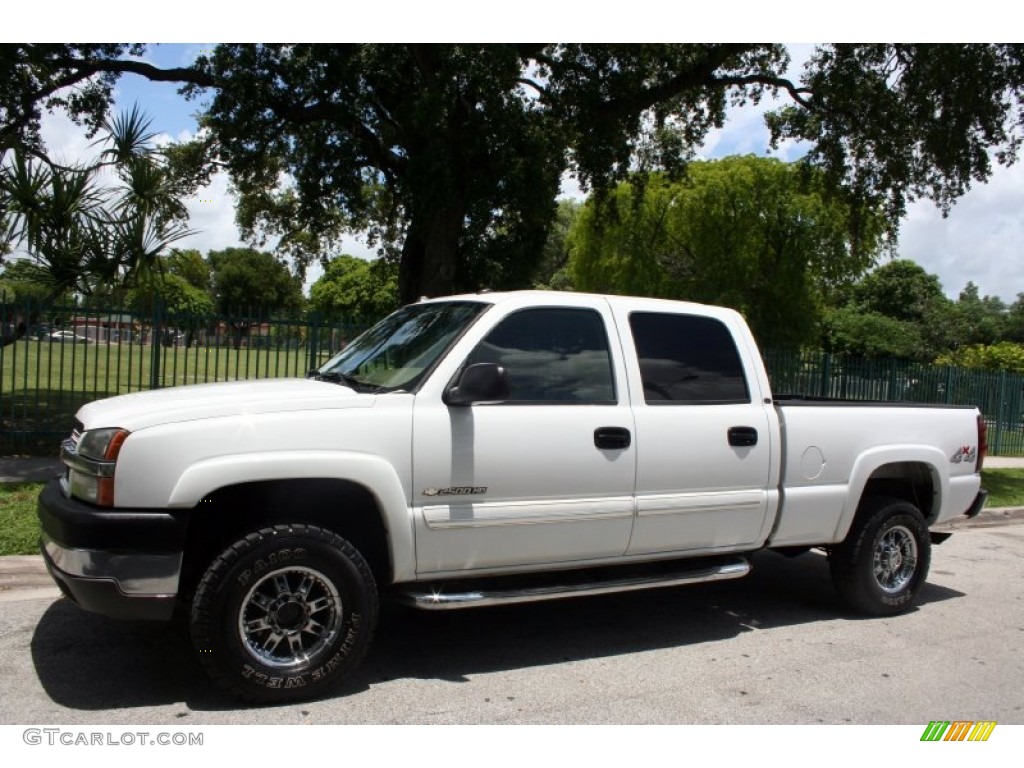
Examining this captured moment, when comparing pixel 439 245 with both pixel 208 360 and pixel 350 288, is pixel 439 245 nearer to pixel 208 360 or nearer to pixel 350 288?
pixel 208 360

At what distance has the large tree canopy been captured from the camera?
1305 centimetres

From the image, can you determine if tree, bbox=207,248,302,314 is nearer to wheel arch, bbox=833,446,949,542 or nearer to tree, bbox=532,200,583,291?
tree, bbox=532,200,583,291

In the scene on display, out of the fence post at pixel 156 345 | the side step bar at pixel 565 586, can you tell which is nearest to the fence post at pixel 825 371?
the fence post at pixel 156 345

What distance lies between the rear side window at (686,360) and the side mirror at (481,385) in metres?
1.11

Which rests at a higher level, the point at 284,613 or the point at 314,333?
the point at 314,333

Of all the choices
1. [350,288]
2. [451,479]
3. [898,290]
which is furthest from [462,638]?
[350,288]

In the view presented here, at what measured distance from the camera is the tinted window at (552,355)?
4727 mm

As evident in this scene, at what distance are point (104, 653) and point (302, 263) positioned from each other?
18884mm

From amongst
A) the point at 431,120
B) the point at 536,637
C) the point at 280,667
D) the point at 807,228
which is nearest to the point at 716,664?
the point at 536,637

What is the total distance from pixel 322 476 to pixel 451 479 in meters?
0.66

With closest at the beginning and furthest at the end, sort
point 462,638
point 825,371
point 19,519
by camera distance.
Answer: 1. point 462,638
2. point 19,519
3. point 825,371

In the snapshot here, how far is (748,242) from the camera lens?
110 ft

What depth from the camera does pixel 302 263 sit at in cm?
2273

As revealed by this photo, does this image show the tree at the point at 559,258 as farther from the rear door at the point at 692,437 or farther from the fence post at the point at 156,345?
the rear door at the point at 692,437
